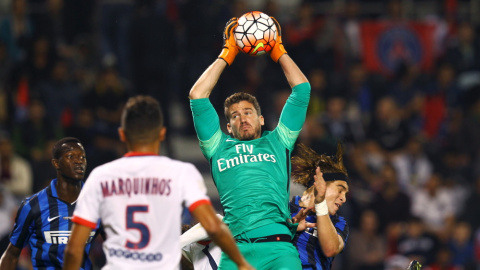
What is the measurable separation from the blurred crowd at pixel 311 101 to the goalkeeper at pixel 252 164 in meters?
5.69

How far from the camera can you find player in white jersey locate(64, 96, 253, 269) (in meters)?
4.94

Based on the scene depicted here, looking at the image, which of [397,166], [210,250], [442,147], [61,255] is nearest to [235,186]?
[210,250]

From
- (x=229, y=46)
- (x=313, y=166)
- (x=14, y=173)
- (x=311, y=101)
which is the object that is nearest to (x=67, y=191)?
(x=229, y=46)

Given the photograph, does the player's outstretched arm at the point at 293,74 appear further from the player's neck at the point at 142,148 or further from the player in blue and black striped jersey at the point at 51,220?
the player's neck at the point at 142,148

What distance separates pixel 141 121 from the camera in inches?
198

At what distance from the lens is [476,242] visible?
14.1 m

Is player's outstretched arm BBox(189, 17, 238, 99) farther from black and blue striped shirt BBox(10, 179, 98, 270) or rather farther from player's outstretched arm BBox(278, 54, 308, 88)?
black and blue striped shirt BBox(10, 179, 98, 270)

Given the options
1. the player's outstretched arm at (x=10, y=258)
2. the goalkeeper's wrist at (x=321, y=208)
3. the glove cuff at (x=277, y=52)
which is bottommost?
the player's outstretched arm at (x=10, y=258)

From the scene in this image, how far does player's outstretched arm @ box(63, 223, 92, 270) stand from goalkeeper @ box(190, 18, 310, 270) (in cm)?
173

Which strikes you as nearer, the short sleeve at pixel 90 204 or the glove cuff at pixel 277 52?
the short sleeve at pixel 90 204

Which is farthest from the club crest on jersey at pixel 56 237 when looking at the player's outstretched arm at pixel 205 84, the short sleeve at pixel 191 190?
the short sleeve at pixel 191 190

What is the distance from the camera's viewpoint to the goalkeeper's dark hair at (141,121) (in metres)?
5.04

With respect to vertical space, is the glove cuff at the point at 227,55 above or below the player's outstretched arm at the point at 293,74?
above

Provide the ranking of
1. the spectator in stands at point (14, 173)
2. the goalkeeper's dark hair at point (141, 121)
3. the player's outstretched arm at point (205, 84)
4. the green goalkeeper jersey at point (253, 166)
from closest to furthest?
the goalkeeper's dark hair at point (141, 121) < the green goalkeeper jersey at point (253, 166) < the player's outstretched arm at point (205, 84) < the spectator in stands at point (14, 173)
